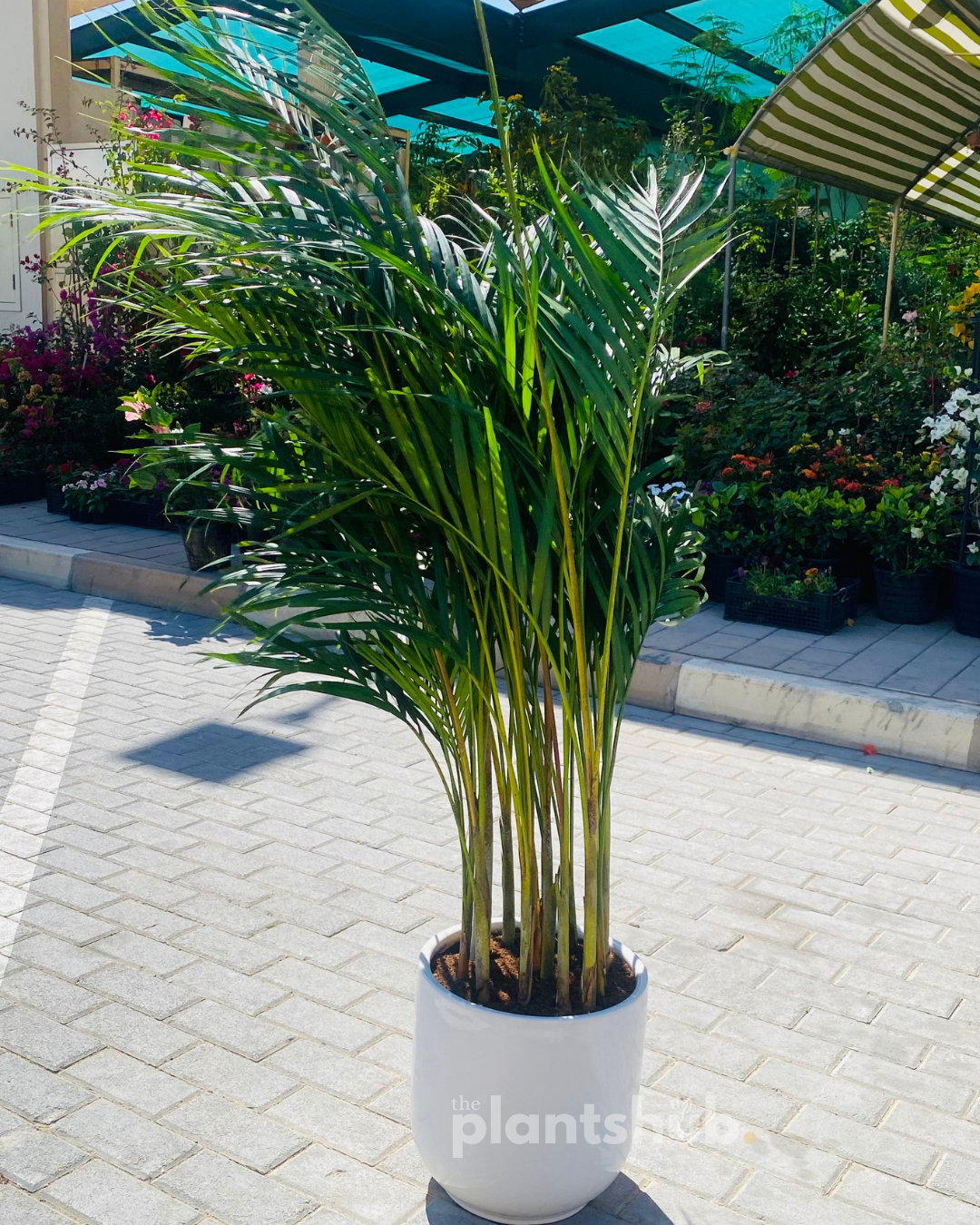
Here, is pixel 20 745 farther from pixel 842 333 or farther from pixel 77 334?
pixel 842 333

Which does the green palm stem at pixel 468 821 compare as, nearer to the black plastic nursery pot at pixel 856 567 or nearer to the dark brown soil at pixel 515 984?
the dark brown soil at pixel 515 984

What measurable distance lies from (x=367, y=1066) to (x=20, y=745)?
9.39 ft

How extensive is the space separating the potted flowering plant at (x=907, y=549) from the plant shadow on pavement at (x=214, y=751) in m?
3.50

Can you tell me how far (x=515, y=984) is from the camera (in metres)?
2.52

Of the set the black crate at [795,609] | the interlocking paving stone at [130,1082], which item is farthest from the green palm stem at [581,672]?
the black crate at [795,609]

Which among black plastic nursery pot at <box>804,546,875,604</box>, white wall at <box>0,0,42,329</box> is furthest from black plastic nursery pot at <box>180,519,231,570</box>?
white wall at <box>0,0,42,329</box>

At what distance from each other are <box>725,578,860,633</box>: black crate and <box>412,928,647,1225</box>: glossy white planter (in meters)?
4.48

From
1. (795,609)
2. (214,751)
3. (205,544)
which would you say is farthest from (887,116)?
(214,751)

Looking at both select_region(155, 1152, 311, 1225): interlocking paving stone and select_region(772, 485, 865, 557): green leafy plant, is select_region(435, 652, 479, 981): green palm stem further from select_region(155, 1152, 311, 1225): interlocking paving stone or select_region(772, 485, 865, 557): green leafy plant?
select_region(772, 485, 865, 557): green leafy plant

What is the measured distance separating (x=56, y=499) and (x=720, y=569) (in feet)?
18.2

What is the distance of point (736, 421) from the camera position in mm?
7719

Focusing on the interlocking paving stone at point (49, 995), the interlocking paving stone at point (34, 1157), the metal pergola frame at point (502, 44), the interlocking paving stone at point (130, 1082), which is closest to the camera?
the interlocking paving stone at point (34, 1157)

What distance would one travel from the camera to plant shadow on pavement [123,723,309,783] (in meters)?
5.05

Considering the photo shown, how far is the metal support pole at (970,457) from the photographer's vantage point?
21.6 ft
